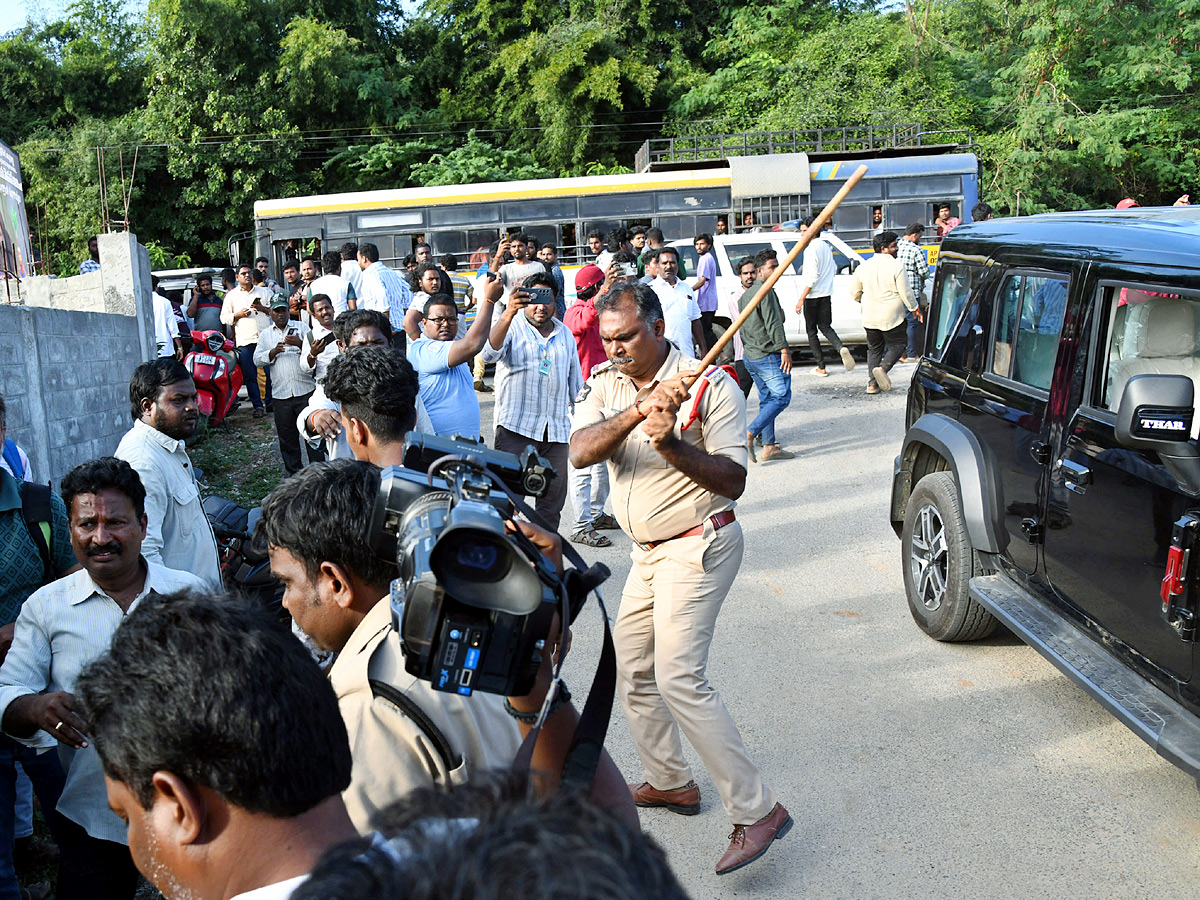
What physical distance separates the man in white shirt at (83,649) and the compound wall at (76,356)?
3.10 metres

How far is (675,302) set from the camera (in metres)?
9.16

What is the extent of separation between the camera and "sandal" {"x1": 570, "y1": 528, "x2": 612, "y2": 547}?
23.9 feet

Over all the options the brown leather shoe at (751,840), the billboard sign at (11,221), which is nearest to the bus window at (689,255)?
the billboard sign at (11,221)

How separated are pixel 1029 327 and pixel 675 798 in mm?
2591

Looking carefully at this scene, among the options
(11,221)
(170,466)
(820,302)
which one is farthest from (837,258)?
(170,466)

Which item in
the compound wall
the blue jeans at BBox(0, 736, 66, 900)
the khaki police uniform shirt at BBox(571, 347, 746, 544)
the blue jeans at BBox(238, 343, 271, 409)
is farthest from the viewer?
the blue jeans at BBox(238, 343, 271, 409)

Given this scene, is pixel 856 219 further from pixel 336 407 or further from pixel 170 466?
pixel 170 466

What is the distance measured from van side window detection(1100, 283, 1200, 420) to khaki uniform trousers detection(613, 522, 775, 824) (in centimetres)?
166

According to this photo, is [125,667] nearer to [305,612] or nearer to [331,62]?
[305,612]

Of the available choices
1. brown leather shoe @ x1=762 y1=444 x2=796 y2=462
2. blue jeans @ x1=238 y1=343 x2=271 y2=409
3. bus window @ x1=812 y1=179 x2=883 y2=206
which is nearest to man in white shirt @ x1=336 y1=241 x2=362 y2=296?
blue jeans @ x1=238 y1=343 x2=271 y2=409

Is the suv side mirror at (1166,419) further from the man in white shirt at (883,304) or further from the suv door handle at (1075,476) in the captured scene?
the man in white shirt at (883,304)

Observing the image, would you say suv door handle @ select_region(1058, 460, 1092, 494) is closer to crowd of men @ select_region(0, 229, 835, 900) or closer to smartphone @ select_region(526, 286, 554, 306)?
crowd of men @ select_region(0, 229, 835, 900)

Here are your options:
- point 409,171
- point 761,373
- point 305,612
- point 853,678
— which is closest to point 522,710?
point 305,612

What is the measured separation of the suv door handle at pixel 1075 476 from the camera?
159 inches
